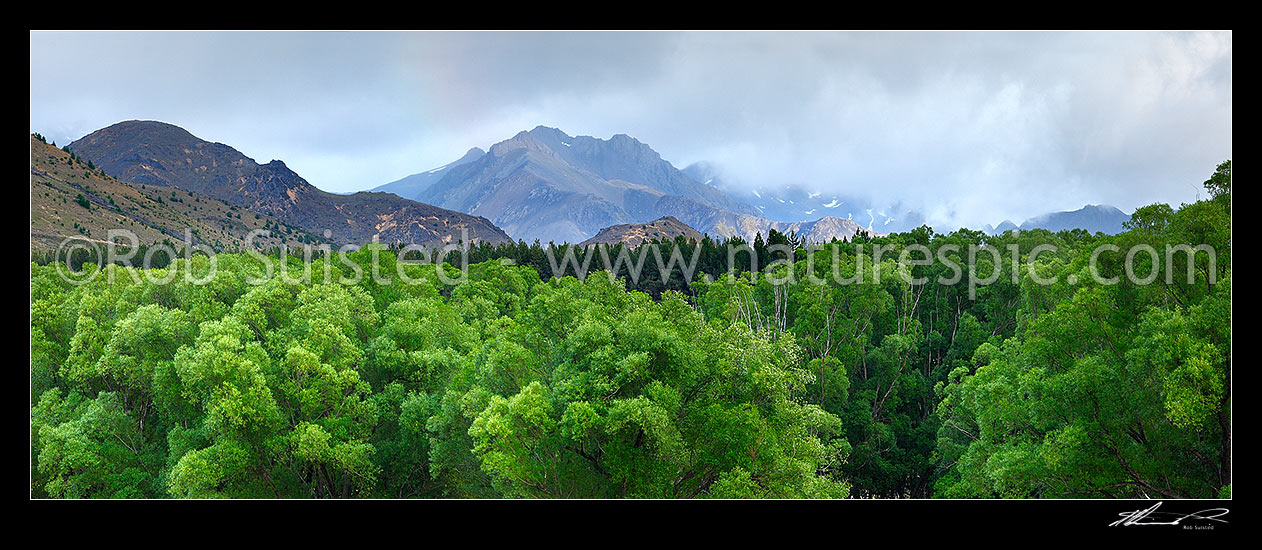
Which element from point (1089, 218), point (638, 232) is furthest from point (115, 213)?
point (1089, 218)

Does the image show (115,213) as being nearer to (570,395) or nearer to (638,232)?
(570,395)

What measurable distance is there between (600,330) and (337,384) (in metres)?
8.31

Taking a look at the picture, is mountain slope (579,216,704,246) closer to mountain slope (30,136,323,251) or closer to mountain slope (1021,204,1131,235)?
mountain slope (30,136,323,251)

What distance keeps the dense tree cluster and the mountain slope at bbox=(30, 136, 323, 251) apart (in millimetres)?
5577

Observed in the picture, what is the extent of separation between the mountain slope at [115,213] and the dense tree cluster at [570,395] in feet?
18.3

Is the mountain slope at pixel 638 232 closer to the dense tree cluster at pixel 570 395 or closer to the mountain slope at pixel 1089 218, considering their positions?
the mountain slope at pixel 1089 218

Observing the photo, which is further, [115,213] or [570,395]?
[115,213]

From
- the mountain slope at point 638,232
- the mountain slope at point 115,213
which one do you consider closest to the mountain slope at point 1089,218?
the mountain slope at point 115,213

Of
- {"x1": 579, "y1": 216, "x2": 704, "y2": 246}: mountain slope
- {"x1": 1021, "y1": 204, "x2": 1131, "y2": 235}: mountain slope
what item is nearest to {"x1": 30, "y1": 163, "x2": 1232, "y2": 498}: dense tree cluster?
{"x1": 1021, "y1": 204, "x2": 1131, "y2": 235}: mountain slope

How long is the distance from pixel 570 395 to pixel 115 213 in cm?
8315

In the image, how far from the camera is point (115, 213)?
241ft
